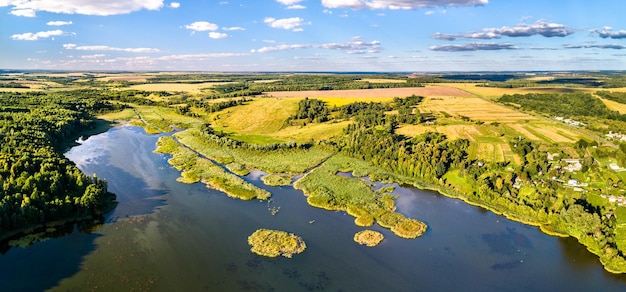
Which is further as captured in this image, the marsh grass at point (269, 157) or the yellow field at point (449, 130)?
the yellow field at point (449, 130)

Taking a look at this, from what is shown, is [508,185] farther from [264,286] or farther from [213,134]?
[213,134]

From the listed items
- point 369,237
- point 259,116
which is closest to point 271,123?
point 259,116

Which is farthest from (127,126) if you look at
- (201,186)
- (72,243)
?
(72,243)

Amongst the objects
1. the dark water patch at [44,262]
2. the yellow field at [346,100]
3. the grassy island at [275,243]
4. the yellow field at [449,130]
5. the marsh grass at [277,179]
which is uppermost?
the yellow field at [346,100]

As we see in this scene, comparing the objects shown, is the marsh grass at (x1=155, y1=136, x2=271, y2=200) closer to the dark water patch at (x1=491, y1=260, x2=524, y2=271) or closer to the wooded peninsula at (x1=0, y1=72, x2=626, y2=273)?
the wooded peninsula at (x1=0, y1=72, x2=626, y2=273)

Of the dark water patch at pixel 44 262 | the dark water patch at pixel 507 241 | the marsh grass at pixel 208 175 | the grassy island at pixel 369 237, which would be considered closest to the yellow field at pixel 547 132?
the dark water patch at pixel 507 241

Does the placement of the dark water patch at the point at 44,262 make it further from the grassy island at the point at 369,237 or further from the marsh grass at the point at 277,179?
the grassy island at the point at 369,237

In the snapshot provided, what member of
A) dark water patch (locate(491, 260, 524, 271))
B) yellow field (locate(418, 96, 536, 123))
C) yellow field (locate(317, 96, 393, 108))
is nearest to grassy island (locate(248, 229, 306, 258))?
dark water patch (locate(491, 260, 524, 271))

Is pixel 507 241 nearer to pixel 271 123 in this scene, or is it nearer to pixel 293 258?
pixel 293 258
